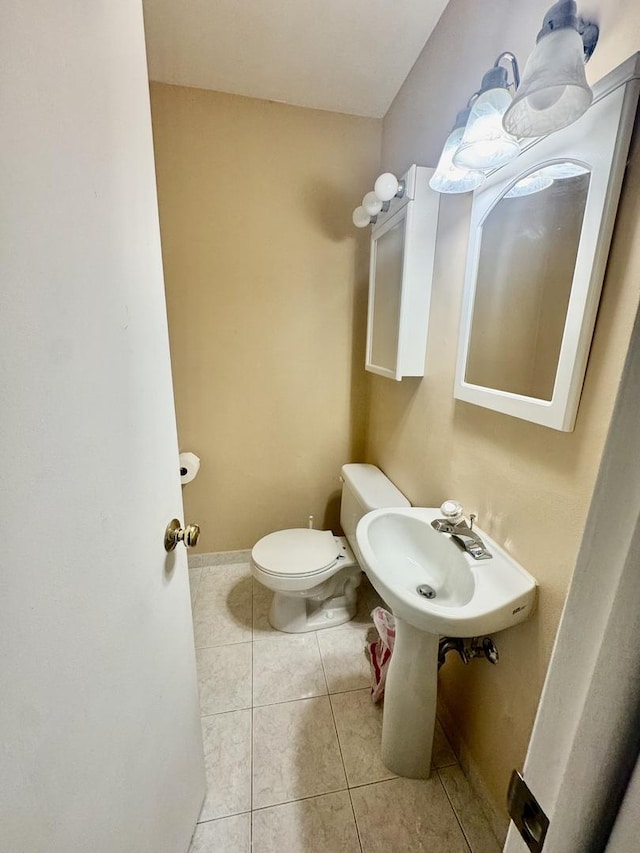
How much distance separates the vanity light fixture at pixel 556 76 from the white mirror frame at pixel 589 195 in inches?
1.8

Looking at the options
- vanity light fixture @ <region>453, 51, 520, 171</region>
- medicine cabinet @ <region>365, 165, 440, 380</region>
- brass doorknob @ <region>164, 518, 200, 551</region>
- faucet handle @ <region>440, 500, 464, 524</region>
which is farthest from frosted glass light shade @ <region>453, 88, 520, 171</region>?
brass doorknob @ <region>164, 518, 200, 551</region>

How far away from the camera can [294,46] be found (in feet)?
4.36

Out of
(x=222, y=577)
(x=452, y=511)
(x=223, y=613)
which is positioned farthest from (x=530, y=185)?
(x=222, y=577)

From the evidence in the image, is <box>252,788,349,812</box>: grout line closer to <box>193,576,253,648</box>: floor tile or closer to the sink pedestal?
the sink pedestal

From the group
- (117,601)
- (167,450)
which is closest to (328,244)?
(167,450)

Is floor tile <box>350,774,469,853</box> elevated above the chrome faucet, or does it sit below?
below

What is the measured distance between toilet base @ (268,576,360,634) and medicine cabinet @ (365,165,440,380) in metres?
1.13

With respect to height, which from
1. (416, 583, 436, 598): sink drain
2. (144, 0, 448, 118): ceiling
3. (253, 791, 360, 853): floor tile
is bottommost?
(253, 791, 360, 853): floor tile

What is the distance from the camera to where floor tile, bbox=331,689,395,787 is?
1.11m

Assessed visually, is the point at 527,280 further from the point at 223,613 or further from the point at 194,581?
the point at 194,581

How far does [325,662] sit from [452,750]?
548mm

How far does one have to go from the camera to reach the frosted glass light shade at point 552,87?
1.97 ft

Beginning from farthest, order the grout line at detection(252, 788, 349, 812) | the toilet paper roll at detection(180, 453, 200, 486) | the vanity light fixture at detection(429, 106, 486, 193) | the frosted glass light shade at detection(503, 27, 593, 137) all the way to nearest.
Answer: the toilet paper roll at detection(180, 453, 200, 486)
the grout line at detection(252, 788, 349, 812)
the vanity light fixture at detection(429, 106, 486, 193)
the frosted glass light shade at detection(503, 27, 593, 137)

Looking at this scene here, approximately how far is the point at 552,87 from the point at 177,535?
3.78 feet
